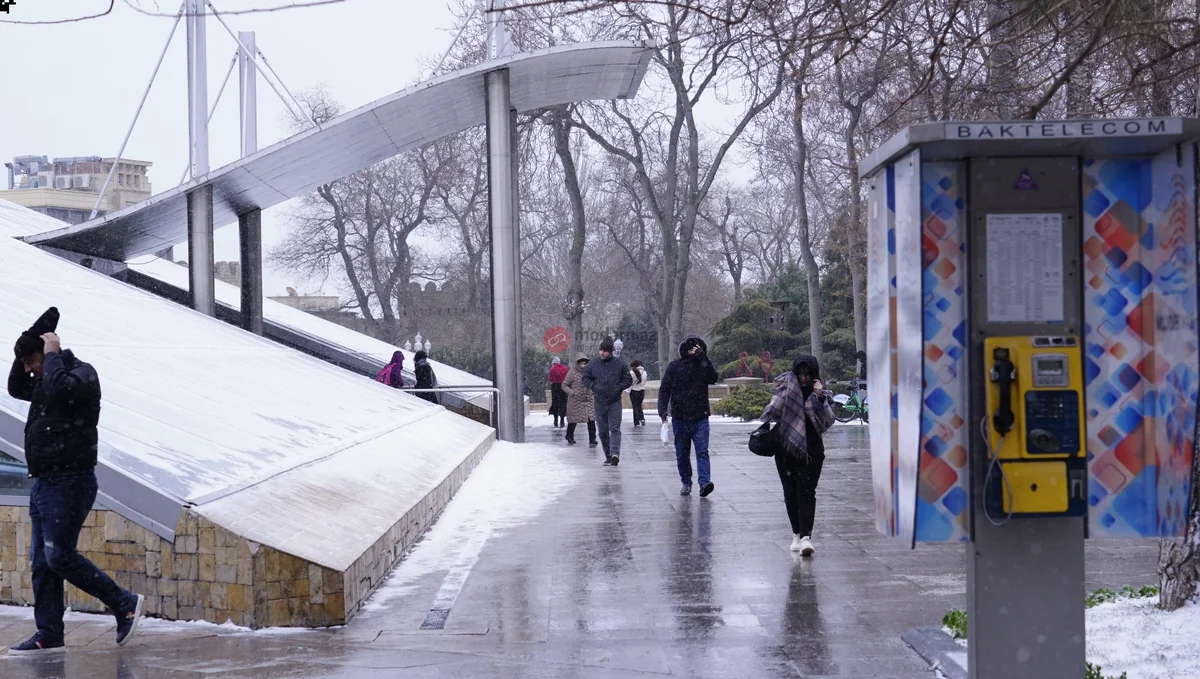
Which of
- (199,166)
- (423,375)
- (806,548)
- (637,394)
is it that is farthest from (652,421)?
(806,548)

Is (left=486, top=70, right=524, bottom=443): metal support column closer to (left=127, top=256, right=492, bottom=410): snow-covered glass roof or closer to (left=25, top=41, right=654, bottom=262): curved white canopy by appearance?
(left=25, top=41, right=654, bottom=262): curved white canopy

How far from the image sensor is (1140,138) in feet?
15.2

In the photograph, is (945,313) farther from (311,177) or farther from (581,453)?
(311,177)

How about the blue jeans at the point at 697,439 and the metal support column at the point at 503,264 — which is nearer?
the blue jeans at the point at 697,439

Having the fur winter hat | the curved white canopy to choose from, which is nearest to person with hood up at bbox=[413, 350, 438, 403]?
the curved white canopy

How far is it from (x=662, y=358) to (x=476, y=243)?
16.4m

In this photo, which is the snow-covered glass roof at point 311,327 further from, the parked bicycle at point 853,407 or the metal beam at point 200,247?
the parked bicycle at point 853,407

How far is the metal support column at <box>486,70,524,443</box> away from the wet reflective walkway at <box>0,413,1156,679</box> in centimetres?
1184

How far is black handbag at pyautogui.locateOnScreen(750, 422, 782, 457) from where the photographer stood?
32.7 ft

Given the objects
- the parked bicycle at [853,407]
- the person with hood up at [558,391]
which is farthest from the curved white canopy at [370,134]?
the parked bicycle at [853,407]

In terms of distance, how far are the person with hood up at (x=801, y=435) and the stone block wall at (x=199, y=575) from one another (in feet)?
11.7

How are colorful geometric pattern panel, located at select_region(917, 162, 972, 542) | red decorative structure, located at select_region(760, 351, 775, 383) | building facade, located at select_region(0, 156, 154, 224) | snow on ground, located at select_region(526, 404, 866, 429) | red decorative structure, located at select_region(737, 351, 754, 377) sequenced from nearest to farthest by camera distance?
colorful geometric pattern panel, located at select_region(917, 162, 972, 542)
snow on ground, located at select_region(526, 404, 866, 429)
red decorative structure, located at select_region(760, 351, 775, 383)
red decorative structure, located at select_region(737, 351, 754, 377)
building facade, located at select_region(0, 156, 154, 224)

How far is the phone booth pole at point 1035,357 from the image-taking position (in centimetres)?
466

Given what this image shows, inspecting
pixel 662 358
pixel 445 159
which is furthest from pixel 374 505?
pixel 445 159
